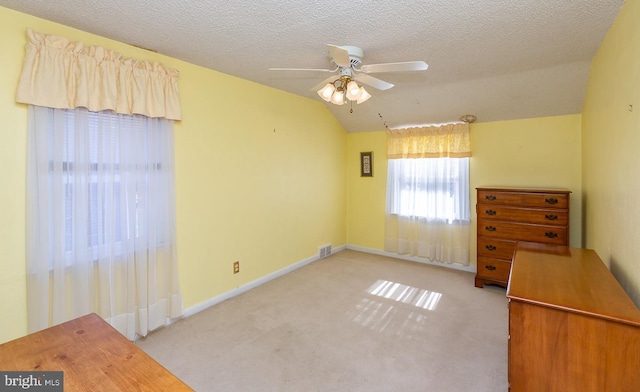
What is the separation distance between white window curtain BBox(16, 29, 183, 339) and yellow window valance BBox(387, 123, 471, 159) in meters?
3.01

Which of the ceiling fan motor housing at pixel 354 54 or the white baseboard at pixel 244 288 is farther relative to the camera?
the white baseboard at pixel 244 288

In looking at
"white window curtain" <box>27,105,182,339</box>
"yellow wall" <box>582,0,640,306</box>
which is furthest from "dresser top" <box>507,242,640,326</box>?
"white window curtain" <box>27,105,182,339</box>


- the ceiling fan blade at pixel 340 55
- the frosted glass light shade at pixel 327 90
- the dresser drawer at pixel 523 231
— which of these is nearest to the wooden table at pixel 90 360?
the ceiling fan blade at pixel 340 55

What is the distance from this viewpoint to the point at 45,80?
6.19 feet

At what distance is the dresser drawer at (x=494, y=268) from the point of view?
329cm

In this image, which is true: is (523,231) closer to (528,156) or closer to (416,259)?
(528,156)

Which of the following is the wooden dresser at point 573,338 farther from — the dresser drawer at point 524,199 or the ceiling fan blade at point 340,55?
the dresser drawer at point 524,199

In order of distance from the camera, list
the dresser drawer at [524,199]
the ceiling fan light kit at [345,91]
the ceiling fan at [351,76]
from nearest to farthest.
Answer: the ceiling fan at [351,76]
the ceiling fan light kit at [345,91]
the dresser drawer at [524,199]

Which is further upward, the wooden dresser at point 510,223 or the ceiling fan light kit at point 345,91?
the ceiling fan light kit at point 345,91

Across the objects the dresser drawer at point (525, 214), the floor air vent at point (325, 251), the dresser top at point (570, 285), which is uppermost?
the dresser drawer at point (525, 214)

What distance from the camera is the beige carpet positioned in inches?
76.5

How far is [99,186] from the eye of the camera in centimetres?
218

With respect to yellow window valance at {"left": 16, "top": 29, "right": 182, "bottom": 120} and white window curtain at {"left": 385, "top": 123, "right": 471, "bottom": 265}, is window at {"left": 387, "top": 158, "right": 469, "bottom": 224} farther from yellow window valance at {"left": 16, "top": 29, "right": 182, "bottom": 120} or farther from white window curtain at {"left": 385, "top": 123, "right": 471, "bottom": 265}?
yellow window valance at {"left": 16, "top": 29, "right": 182, "bottom": 120}

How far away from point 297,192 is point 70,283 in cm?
250
